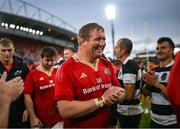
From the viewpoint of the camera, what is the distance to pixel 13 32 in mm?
30250

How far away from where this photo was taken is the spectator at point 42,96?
5906mm

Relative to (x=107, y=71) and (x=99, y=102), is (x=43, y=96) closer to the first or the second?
(x=107, y=71)

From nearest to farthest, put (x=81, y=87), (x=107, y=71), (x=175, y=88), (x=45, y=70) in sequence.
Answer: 1. (x=175, y=88)
2. (x=81, y=87)
3. (x=107, y=71)
4. (x=45, y=70)

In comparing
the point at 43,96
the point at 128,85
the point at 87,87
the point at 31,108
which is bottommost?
the point at 31,108

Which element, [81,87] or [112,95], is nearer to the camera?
[112,95]

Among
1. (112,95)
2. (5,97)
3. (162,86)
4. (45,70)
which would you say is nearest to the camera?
(5,97)

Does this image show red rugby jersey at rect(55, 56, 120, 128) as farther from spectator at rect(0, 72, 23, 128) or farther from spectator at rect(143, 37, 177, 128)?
spectator at rect(143, 37, 177, 128)

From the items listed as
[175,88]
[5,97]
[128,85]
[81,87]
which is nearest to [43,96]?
[128,85]

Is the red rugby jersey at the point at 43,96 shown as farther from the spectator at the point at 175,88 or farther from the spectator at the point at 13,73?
the spectator at the point at 175,88

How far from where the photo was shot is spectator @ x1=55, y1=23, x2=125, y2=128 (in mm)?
3623

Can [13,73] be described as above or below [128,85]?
above

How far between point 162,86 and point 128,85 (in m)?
0.85

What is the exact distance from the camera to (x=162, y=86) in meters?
4.98

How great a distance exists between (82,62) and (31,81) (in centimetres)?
227
